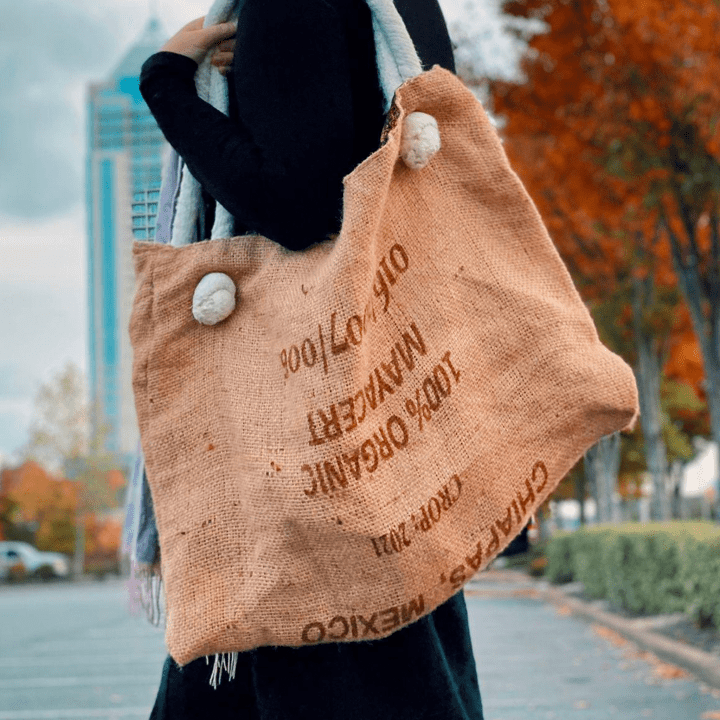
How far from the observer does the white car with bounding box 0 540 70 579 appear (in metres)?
43.2

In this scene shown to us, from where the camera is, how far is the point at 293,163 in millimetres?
1316

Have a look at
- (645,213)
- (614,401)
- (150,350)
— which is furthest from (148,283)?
(645,213)

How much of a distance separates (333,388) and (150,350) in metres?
0.30

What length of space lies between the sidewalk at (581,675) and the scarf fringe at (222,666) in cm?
266

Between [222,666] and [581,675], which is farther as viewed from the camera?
[581,675]

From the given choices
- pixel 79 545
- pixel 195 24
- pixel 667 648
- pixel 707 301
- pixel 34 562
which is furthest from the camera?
pixel 34 562

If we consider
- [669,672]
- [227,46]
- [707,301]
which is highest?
[227,46]

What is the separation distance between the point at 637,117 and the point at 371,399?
8.82 m

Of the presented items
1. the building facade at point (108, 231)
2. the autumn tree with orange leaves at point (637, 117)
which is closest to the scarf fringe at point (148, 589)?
the autumn tree with orange leaves at point (637, 117)

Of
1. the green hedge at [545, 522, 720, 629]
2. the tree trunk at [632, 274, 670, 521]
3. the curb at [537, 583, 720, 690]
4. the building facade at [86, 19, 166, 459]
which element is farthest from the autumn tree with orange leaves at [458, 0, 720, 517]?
the building facade at [86, 19, 166, 459]

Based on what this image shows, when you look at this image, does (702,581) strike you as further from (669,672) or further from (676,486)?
(676,486)

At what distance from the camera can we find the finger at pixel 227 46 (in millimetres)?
1521

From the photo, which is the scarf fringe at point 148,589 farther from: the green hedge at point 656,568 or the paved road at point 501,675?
the green hedge at point 656,568

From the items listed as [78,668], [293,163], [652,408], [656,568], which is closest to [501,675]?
[656,568]
